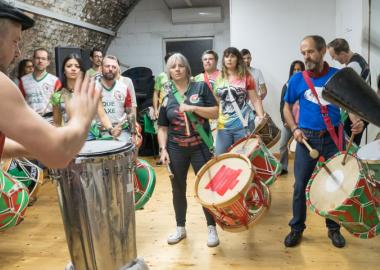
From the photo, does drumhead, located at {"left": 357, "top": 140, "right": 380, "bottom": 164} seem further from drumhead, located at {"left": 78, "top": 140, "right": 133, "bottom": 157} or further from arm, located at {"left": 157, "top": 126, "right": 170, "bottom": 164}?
arm, located at {"left": 157, "top": 126, "right": 170, "bottom": 164}

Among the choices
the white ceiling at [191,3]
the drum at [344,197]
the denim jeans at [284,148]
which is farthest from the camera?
the white ceiling at [191,3]

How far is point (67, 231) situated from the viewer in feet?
6.72

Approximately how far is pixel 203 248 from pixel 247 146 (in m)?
0.84

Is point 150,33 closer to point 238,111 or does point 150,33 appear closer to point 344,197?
point 238,111

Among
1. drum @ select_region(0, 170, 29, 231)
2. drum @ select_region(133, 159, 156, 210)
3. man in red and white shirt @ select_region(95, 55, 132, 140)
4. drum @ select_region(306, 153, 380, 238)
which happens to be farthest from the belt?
drum @ select_region(0, 170, 29, 231)

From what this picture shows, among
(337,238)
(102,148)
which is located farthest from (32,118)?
(337,238)

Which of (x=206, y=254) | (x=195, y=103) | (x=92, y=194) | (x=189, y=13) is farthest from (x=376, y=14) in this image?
(x=189, y=13)

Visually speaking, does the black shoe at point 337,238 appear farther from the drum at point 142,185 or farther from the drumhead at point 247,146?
the drum at point 142,185

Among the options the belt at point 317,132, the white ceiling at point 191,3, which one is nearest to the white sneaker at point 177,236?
the belt at point 317,132

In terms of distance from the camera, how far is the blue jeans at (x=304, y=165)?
113 inches

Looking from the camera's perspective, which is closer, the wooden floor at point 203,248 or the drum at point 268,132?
the wooden floor at point 203,248

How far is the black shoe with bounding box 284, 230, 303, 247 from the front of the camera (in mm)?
3002

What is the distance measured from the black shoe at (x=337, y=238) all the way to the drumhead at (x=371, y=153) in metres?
1.57

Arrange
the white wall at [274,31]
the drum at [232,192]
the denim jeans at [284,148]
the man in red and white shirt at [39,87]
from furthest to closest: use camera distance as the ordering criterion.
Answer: the white wall at [274,31]
the denim jeans at [284,148]
the man in red and white shirt at [39,87]
the drum at [232,192]
